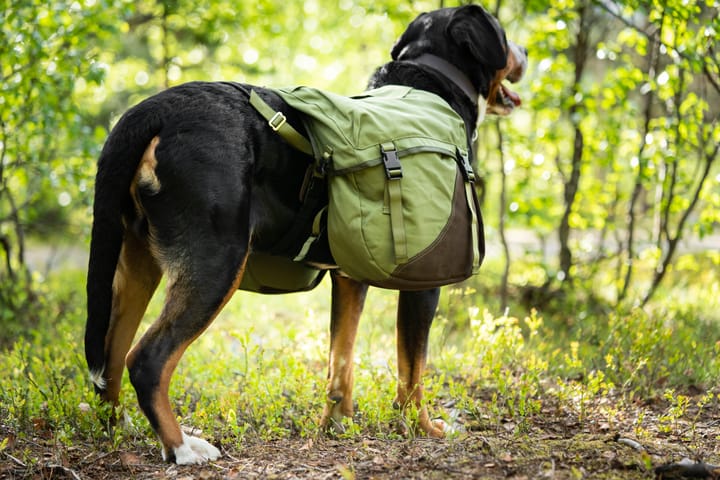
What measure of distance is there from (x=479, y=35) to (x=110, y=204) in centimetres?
209

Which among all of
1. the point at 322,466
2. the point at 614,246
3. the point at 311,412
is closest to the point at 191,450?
the point at 322,466

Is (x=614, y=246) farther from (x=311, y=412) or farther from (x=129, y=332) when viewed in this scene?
(x=129, y=332)

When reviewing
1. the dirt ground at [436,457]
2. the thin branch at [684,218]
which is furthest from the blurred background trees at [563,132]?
the dirt ground at [436,457]

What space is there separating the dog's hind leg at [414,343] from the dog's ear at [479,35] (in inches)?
50.5

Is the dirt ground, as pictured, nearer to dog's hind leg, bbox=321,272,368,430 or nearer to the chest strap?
dog's hind leg, bbox=321,272,368,430

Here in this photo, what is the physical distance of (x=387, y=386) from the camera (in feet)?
12.6

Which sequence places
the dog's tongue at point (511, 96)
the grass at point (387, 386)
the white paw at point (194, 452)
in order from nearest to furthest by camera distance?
the white paw at point (194, 452), the grass at point (387, 386), the dog's tongue at point (511, 96)

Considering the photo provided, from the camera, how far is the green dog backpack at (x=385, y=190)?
9.49 feet

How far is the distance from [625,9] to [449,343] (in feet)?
9.69

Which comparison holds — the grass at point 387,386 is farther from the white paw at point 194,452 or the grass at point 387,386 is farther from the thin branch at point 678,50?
the thin branch at point 678,50

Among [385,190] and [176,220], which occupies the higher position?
[385,190]

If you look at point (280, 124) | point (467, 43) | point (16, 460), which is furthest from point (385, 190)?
point (16, 460)

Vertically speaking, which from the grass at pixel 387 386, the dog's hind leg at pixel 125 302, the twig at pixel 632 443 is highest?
the dog's hind leg at pixel 125 302

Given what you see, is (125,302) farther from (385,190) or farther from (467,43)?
(467,43)
